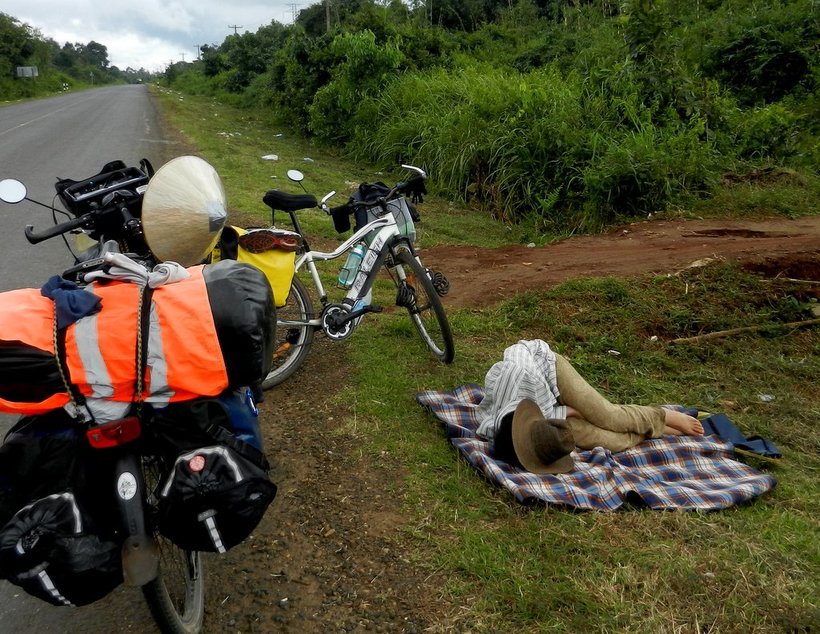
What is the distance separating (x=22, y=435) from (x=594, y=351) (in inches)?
153

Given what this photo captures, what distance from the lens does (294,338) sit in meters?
4.27

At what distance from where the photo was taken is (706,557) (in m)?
2.65

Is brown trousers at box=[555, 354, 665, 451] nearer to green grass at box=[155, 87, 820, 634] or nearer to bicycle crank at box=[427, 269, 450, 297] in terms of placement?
green grass at box=[155, 87, 820, 634]

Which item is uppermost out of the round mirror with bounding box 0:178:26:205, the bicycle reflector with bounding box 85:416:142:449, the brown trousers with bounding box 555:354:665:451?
the round mirror with bounding box 0:178:26:205

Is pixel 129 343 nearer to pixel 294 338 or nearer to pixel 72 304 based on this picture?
pixel 72 304

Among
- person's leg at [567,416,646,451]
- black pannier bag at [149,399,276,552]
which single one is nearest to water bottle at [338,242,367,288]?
person's leg at [567,416,646,451]

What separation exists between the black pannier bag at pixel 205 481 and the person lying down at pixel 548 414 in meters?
1.63

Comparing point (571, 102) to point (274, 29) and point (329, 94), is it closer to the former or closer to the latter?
point (329, 94)

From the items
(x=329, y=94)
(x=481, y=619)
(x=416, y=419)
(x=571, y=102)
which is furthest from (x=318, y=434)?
(x=329, y=94)

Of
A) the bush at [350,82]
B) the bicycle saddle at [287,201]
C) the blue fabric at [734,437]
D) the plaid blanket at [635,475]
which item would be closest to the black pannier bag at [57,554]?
the plaid blanket at [635,475]

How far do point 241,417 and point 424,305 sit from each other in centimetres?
→ 239

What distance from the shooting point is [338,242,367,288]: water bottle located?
4.21m

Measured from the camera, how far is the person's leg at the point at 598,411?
358 cm

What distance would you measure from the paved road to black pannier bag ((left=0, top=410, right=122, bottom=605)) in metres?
0.75
